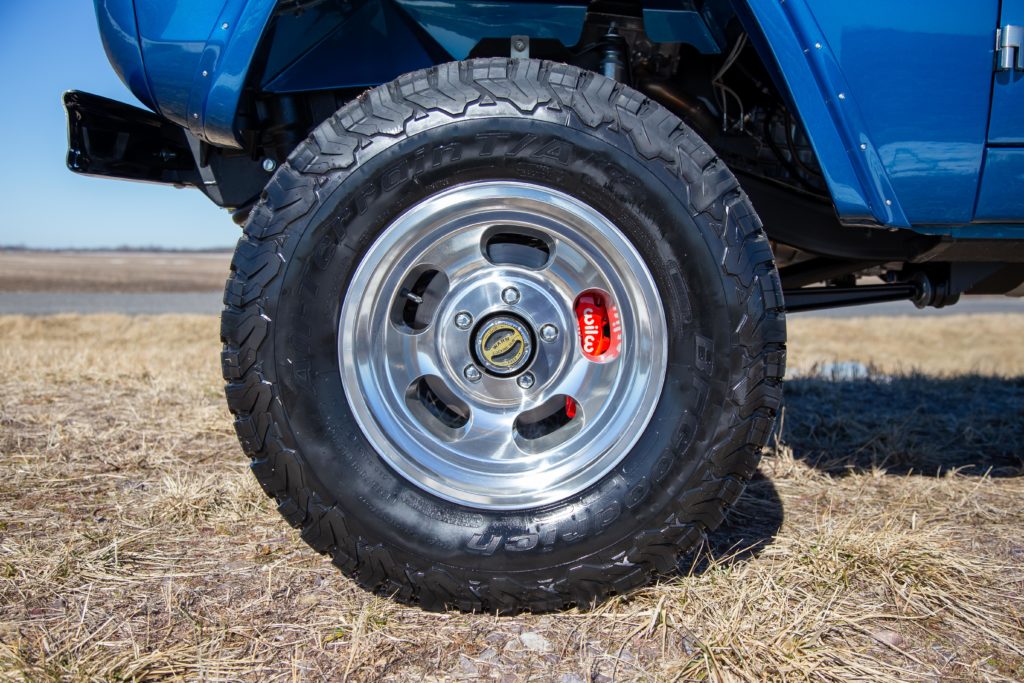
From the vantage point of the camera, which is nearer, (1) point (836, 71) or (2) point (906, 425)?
(1) point (836, 71)

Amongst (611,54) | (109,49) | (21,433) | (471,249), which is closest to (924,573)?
(471,249)

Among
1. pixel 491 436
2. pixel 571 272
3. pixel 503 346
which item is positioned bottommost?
pixel 491 436

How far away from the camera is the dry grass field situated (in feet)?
4.87

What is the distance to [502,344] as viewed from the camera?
6.00ft

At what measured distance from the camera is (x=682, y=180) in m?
1.68

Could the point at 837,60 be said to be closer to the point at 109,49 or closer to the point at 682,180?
the point at 682,180

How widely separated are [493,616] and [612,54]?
5.22 feet

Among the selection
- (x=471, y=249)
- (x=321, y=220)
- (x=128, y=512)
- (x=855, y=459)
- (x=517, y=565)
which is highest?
(x=321, y=220)

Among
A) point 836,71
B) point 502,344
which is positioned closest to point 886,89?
point 836,71

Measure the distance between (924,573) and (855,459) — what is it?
1.14m

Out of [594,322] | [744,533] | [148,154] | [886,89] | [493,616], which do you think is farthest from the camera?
[148,154]

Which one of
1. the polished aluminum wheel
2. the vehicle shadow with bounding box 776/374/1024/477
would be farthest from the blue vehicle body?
the vehicle shadow with bounding box 776/374/1024/477

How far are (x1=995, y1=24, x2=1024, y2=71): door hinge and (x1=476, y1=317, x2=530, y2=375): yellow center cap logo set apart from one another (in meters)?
1.42

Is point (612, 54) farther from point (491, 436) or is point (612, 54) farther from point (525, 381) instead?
point (491, 436)
